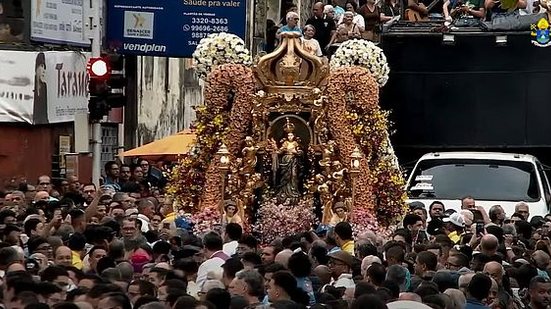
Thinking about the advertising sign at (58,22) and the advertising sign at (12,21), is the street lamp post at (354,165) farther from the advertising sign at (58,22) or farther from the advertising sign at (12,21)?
the advertising sign at (12,21)

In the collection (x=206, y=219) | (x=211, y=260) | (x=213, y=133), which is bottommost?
(x=206, y=219)

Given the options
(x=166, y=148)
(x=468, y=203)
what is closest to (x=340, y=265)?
(x=468, y=203)

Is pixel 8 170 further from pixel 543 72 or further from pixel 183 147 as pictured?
pixel 543 72

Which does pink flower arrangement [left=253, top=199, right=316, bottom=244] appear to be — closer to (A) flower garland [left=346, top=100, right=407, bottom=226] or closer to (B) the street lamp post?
(B) the street lamp post

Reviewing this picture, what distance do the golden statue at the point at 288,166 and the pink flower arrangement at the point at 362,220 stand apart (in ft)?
2.61

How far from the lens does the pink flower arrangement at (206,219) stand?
72.9 ft

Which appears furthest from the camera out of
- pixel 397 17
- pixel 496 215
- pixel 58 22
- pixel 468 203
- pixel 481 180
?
pixel 58 22

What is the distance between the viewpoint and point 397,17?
2934 centimetres

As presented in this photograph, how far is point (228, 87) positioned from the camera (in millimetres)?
23141

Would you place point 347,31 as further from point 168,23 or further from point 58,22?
point 58,22

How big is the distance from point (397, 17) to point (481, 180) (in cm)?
483

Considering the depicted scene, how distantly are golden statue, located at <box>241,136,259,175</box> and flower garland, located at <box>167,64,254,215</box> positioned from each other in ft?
0.59

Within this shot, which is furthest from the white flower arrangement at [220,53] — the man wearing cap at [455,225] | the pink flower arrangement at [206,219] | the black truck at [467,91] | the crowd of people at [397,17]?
the black truck at [467,91]

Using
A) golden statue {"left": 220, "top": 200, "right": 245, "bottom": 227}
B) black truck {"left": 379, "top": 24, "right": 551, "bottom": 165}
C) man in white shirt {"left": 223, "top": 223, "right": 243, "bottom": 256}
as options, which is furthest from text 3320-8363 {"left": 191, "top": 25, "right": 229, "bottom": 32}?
man in white shirt {"left": 223, "top": 223, "right": 243, "bottom": 256}
